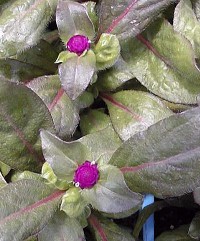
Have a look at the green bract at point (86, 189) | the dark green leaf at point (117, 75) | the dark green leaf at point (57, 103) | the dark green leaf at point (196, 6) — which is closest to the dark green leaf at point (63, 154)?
the green bract at point (86, 189)

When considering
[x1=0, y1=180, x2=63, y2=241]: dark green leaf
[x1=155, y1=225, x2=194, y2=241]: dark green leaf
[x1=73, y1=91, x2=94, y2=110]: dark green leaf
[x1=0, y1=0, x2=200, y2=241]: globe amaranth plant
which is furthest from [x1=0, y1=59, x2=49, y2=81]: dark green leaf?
[x1=155, y1=225, x2=194, y2=241]: dark green leaf

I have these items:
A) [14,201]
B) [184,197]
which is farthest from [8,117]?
[184,197]

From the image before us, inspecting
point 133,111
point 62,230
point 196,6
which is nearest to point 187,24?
point 196,6

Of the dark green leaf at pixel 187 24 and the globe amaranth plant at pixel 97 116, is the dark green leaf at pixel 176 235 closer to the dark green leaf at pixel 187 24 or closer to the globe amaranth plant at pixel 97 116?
the globe amaranth plant at pixel 97 116

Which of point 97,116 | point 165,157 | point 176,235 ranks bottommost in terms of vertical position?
point 176,235

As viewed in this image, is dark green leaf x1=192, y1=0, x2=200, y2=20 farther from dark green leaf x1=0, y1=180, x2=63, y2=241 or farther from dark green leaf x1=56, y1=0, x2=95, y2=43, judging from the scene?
A: dark green leaf x1=0, y1=180, x2=63, y2=241

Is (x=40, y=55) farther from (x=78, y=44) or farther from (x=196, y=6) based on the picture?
(x=196, y=6)
